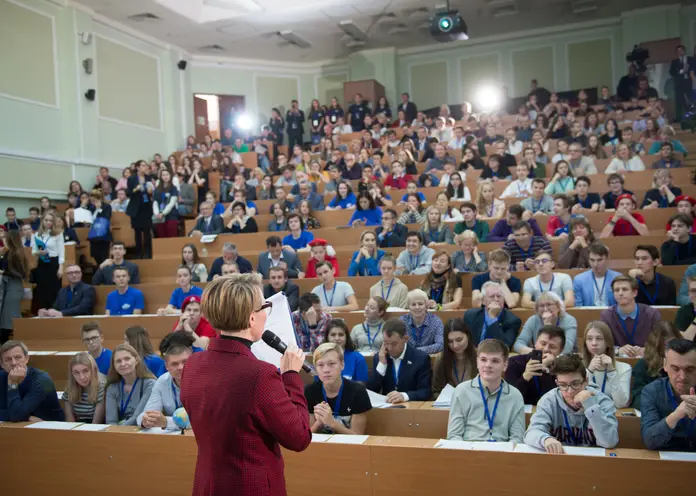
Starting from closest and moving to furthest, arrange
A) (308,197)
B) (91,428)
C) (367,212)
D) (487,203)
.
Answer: (91,428), (487,203), (367,212), (308,197)

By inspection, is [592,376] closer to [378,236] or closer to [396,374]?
[396,374]

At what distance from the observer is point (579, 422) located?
2.54 meters

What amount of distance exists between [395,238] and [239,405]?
16.0ft

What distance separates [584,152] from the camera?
8297 millimetres

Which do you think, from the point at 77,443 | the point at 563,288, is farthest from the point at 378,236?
the point at 77,443

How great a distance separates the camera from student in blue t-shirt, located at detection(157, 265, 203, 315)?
574 cm

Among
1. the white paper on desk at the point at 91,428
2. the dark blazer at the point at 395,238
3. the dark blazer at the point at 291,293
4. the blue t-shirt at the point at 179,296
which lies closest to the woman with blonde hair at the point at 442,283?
the dark blazer at the point at 291,293

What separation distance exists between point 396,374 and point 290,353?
6.92ft

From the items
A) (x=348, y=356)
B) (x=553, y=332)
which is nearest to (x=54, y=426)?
(x=348, y=356)

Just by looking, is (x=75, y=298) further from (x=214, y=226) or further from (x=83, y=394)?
(x=83, y=394)

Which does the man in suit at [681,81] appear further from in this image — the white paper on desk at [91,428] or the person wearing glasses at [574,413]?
the white paper on desk at [91,428]

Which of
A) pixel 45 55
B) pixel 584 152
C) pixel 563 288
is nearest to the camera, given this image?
pixel 563 288

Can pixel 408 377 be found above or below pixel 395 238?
below

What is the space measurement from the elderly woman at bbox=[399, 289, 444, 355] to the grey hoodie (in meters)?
1.58
